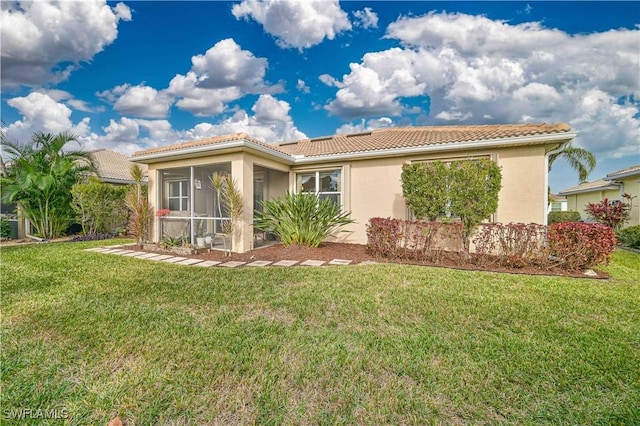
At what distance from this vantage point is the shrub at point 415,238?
7207 millimetres

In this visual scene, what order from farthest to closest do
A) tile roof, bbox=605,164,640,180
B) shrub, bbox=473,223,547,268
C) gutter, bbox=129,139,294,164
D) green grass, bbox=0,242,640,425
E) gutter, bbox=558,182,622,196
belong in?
gutter, bbox=558,182,622,196, tile roof, bbox=605,164,640,180, gutter, bbox=129,139,294,164, shrub, bbox=473,223,547,268, green grass, bbox=0,242,640,425

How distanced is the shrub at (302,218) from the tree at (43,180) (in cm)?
994

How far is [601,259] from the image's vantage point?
6.23 m

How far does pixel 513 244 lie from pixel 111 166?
21495 mm

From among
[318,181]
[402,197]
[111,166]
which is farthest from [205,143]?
[111,166]

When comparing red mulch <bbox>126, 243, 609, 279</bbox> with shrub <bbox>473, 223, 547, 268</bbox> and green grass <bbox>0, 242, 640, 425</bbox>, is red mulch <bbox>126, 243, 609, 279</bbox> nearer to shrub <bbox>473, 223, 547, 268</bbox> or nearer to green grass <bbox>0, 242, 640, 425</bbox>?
shrub <bbox>473, 223, 547, 268</bbox>

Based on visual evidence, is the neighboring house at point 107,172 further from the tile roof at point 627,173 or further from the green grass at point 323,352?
the tile roof at point 627,173

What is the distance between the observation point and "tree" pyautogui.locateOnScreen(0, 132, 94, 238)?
36.7 ft

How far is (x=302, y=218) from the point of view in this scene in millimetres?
8602

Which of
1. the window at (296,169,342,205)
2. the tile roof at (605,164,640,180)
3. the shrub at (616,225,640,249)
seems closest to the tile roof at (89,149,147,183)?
the window at (296,169,342,205)

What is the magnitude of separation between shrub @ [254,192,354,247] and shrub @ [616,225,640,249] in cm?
1194

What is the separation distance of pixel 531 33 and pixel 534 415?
11420 mm

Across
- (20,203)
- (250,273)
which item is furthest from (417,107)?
(20,203)

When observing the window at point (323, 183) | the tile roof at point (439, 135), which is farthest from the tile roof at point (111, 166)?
the window at point (323, 183)
